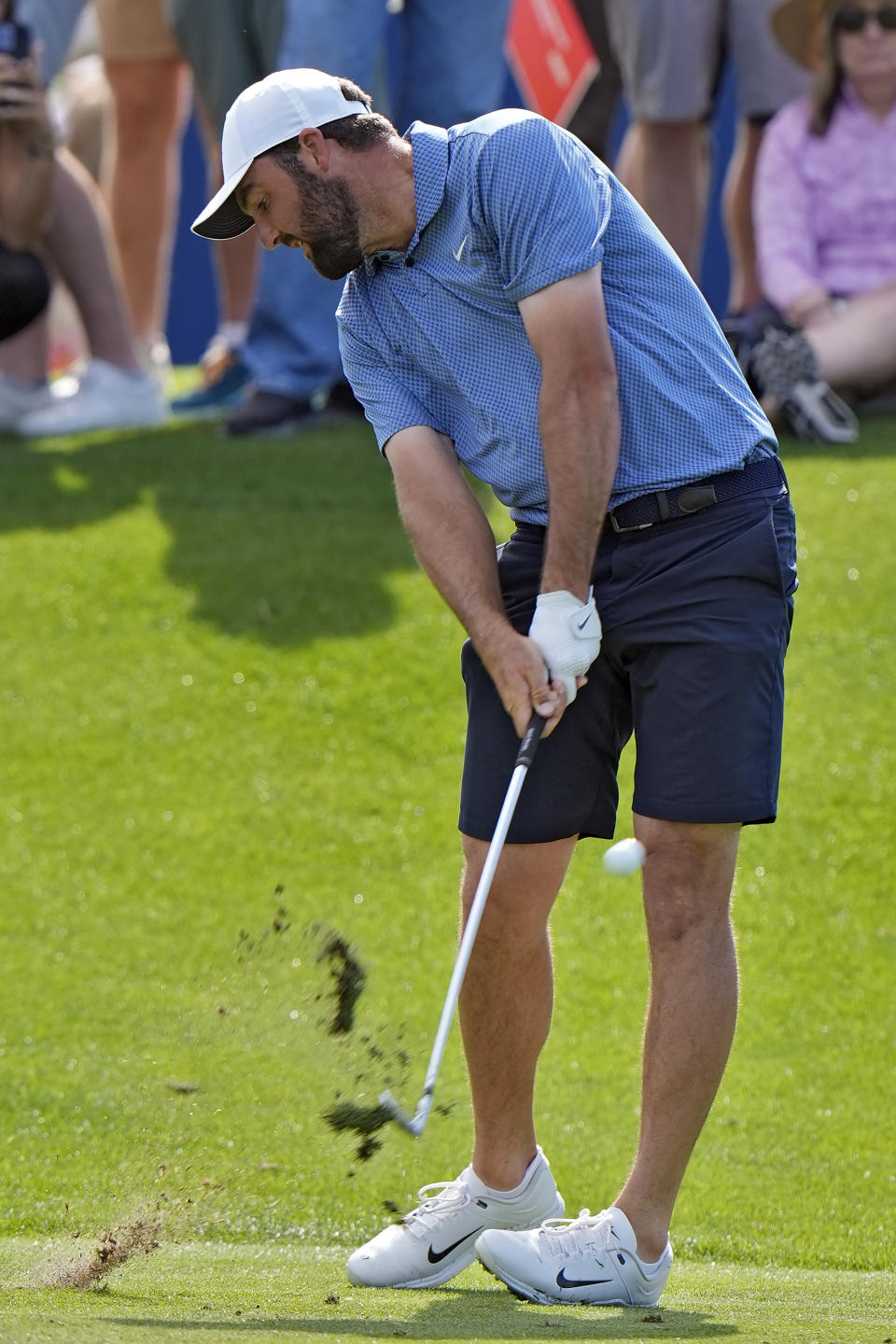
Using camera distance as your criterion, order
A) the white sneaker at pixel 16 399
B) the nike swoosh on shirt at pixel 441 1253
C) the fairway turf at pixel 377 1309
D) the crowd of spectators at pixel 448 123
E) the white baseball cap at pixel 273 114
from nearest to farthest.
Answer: the fairway turf at pixel 377 1309
the white baseball cap at pixel 273 114
the nike swoosh on shirt at pixel 441 1253
the crowd of spectators at pixel 448 123
the white sneaker at pixel 16 399

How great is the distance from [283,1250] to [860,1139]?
1.23 metres

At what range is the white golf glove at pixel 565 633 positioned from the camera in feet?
9.73

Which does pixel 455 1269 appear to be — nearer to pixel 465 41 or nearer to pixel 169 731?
pixel 169 731

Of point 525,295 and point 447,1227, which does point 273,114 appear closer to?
point 525,295

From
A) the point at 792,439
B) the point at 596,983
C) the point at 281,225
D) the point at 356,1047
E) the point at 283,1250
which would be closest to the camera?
the point at 281,225

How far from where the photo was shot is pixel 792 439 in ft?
23.4

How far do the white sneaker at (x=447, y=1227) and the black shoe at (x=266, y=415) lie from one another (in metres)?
4.47

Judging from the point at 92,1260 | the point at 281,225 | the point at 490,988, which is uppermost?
the point at 281,225

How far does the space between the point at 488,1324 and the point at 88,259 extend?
224 inches

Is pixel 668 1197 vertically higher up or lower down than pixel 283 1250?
higher up

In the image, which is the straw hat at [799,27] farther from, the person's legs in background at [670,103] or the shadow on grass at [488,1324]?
the shadow on grass at [488,1324]

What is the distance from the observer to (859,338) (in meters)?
7.05

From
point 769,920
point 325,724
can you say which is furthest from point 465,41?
point 769,920

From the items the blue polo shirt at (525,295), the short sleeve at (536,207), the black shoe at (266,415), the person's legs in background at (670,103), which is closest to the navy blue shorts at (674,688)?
the blue polo shirt at (525,295)
